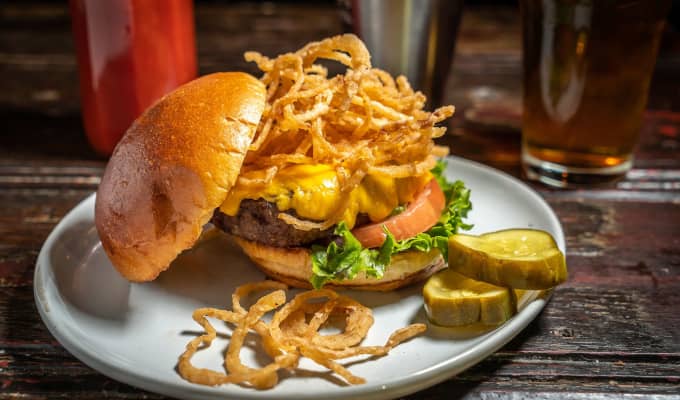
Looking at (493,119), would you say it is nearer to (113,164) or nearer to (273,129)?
(273,129)

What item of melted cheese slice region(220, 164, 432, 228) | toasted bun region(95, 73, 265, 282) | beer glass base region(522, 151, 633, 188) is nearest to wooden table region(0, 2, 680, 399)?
beer glass base region(522, 151, 633, 188)

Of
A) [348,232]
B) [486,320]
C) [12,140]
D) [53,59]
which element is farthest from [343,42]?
[53,59]

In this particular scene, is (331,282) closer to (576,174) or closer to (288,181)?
(288,181)

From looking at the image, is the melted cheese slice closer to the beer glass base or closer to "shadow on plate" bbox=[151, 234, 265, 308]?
"shadow on plate" bbox=[151, 234, 265, 308]

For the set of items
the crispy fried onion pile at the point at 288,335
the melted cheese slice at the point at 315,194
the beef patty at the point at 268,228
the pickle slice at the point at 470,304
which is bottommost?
the crispy fried onion pile at the point at 288,335

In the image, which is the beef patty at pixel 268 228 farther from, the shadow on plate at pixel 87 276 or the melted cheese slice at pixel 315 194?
the shadow on plate at pixel 87 276

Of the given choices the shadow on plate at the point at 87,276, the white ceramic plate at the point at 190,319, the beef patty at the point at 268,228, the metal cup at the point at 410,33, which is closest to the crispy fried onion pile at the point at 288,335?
the white ceramic plate at the point at 190,319

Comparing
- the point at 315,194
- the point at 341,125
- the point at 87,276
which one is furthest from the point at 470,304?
the point at 87,276
